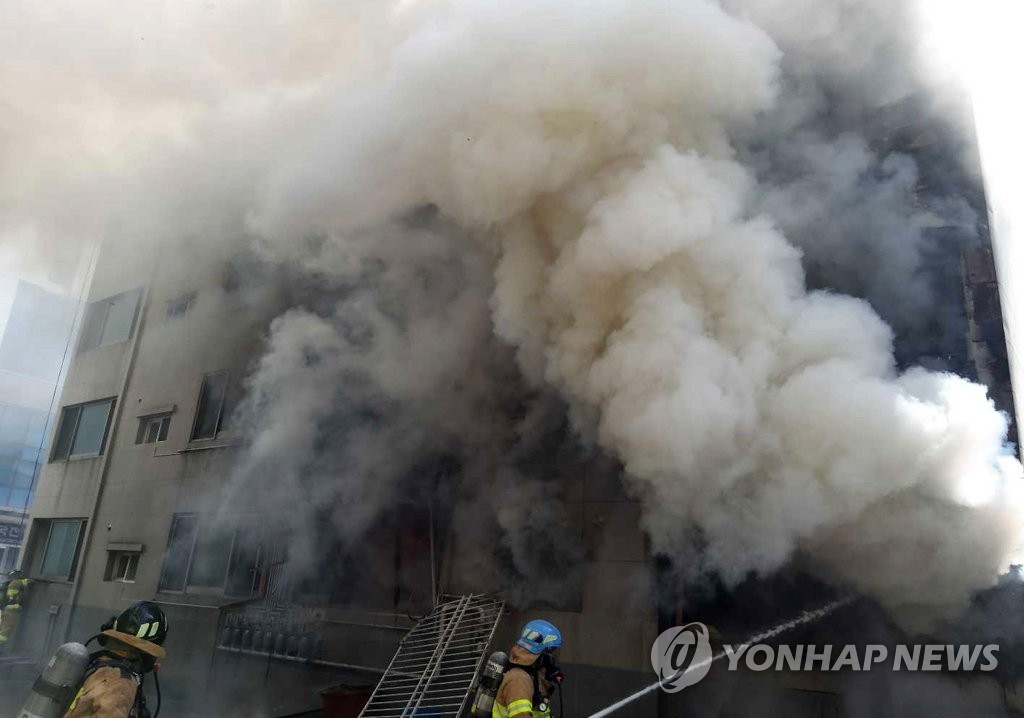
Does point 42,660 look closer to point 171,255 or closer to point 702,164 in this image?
point 171,255

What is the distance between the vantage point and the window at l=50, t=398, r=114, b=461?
464 inches

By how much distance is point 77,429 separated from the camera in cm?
1238

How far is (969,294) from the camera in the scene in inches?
202

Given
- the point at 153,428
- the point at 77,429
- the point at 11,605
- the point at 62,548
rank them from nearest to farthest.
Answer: the point at 11,605, the point at 153,428, the point at 62,548, the point at 77,429

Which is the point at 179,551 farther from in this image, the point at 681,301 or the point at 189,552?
the point at 681,301

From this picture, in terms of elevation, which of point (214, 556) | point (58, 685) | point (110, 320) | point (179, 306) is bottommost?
point (58, 685)

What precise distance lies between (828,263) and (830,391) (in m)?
1.81

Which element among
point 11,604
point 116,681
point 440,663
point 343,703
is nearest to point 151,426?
point 11,604

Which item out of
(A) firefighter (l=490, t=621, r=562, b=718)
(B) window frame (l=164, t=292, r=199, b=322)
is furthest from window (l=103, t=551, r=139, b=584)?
(A) firefighter (l=490, t=621, r=562, b=718)

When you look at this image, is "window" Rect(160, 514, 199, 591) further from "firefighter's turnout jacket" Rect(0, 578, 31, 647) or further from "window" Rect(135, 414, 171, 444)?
"firefighter's turnout jacket" Rect(0, 578, 31, 647)

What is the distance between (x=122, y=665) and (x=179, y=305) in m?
8.61

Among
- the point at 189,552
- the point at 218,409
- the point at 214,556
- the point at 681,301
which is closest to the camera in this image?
the point at 681,301

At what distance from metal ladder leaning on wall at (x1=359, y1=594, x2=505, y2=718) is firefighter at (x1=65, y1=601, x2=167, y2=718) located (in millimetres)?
2386

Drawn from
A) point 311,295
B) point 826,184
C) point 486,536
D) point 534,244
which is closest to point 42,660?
point 311,295
